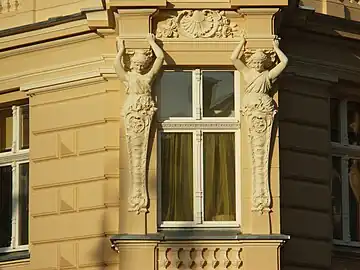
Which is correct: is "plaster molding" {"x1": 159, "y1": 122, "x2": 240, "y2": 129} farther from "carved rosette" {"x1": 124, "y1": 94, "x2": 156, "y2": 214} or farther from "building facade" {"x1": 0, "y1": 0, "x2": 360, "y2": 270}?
"carved rosette" {"x1": 124, "y1": 94, "x2": 156, "y2": 214}

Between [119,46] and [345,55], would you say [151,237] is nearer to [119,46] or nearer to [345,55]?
[119,46]

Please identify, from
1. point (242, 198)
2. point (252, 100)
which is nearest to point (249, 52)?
point (252, 100)

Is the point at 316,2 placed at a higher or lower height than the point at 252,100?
higher

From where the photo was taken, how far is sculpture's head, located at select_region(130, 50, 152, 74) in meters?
21.8

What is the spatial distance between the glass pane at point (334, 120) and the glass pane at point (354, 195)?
1.56ft

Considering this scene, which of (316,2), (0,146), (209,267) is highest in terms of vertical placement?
(316,2)

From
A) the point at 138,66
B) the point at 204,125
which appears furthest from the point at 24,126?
the point at 204,125

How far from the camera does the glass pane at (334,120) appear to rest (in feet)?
78.9

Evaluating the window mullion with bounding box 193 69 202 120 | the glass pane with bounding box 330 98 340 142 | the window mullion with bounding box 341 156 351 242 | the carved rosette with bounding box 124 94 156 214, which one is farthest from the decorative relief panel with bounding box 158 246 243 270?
the glass pane with bounding box 330 98 340 142

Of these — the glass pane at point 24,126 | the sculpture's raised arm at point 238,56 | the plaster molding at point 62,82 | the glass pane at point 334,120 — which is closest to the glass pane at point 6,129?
the glass pane at point 24,126

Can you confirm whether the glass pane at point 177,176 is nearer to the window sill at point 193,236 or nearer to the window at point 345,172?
the window sill at point 193,236

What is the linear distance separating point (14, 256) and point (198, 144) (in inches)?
141

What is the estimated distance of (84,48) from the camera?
23.3 metres

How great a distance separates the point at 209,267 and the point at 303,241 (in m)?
1.81
